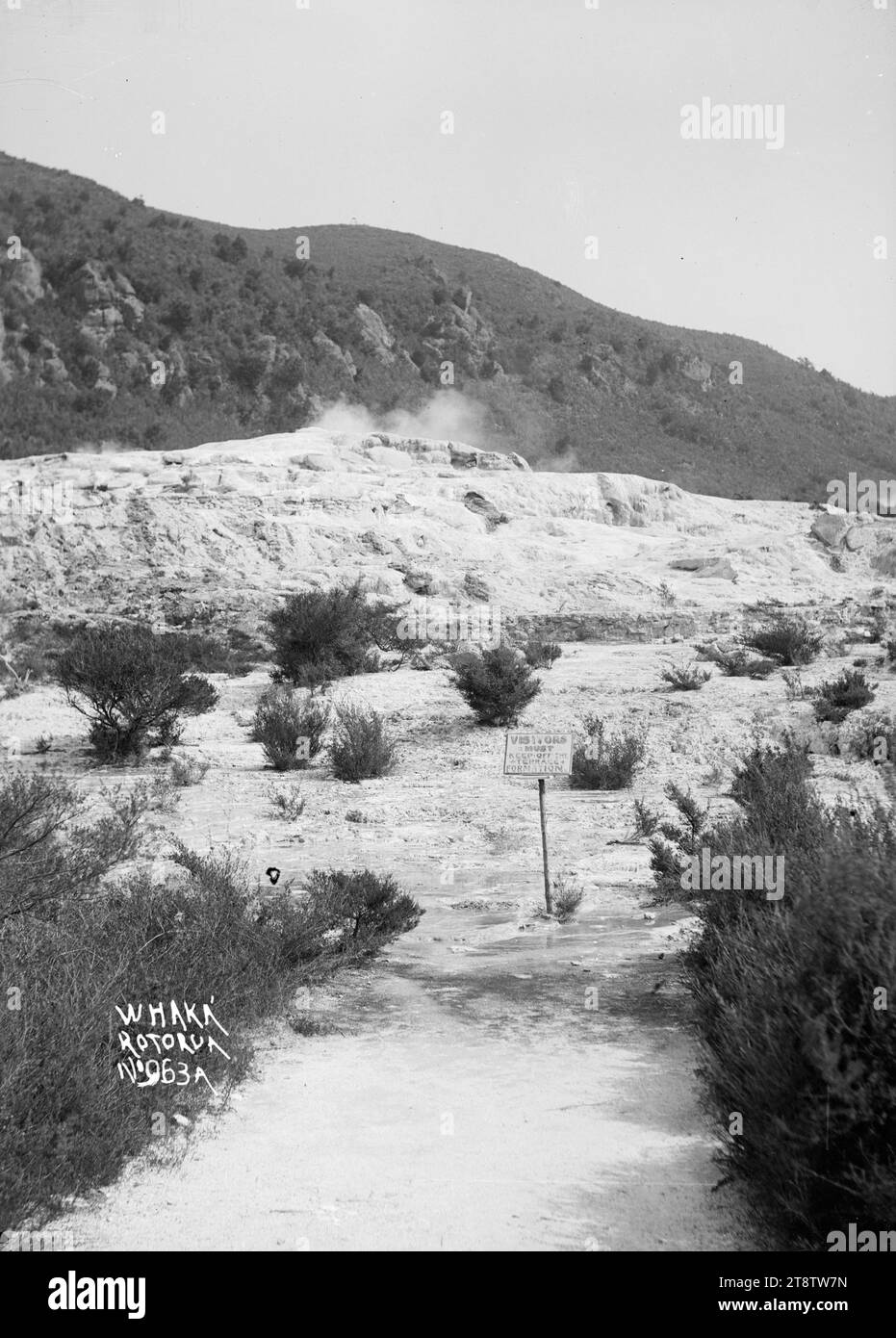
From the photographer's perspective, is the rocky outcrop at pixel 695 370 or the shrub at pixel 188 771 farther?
the rocky outcrop at pixel 695 370

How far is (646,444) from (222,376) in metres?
22.1

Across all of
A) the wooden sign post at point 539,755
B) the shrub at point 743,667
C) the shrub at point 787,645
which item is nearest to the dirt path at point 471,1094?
the wooden sign post at point 539,755

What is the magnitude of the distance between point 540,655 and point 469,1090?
42.7 feet

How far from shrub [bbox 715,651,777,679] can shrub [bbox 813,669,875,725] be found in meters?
1.77

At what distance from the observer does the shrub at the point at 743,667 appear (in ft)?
50.0

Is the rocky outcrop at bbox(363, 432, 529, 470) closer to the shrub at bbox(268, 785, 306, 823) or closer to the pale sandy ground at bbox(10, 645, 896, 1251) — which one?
the shrub at bbox(268, 785, 306, 823)

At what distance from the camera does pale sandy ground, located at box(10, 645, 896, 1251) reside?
312 centimetres

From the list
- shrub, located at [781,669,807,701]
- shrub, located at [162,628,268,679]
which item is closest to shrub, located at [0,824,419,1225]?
shrub, located at [781,669,807,701]

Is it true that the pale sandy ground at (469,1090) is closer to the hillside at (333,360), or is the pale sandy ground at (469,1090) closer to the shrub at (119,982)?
the shrub at (119,982)

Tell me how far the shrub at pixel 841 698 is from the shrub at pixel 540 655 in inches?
174

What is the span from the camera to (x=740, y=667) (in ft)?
50.6

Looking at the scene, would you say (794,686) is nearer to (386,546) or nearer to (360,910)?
(360,910)

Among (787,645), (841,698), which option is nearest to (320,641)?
(787,645)

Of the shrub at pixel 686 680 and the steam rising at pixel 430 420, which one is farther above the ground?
the steam rising at pixel 430 420
